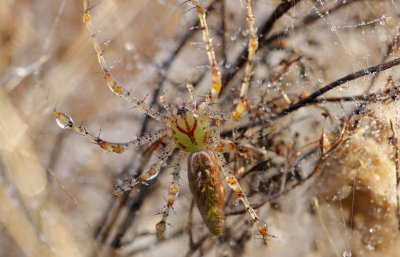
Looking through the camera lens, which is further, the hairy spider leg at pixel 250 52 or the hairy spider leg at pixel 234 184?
the hairy spider leg at pixel 234 184

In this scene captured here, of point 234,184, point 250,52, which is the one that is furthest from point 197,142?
point 250,52

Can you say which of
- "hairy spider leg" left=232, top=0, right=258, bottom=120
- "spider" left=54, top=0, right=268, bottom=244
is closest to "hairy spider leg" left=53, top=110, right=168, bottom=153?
"spider" left=54, top=0, right=268, bottom=244

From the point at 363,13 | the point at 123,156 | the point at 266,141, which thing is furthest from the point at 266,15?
the point at 123,156

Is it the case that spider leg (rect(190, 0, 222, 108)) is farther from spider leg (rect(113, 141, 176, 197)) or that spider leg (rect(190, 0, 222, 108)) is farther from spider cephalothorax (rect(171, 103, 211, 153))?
spider leg (rect(113, 141, 176, 197))

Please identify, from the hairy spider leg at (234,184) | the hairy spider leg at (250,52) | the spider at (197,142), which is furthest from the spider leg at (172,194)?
the hairy spider leg at (250,52)

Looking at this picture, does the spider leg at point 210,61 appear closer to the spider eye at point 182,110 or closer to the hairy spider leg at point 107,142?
the spider eye at point 182,110

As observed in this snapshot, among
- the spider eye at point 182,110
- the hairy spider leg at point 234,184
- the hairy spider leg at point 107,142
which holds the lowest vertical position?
the hairy spider leg at point 234,184
